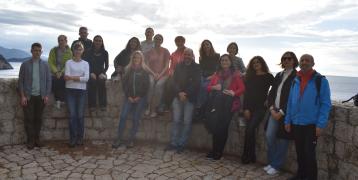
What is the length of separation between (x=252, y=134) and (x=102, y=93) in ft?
11.0

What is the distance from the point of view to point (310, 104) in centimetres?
457

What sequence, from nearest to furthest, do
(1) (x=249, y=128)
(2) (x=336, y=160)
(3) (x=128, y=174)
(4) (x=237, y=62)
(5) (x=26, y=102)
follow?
(2) (x=336, y=160) < (3) (x=128, y=174) < (1) (x=249, y=128) < (5) (x=26, y=102) < (4) (x=237, y=62)

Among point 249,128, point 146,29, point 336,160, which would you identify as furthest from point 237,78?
point 146,29

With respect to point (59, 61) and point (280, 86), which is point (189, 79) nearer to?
point (280, 86)

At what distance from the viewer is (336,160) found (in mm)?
4867

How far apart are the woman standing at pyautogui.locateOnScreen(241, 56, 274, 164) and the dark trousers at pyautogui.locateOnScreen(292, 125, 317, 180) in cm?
89

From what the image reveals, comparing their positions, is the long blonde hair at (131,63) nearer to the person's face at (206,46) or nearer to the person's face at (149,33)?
the person's face at (149,33)

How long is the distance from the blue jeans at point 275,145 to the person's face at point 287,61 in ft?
2.98

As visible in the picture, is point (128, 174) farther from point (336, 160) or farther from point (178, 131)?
point (336, 160)

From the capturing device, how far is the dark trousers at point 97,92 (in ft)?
22.8

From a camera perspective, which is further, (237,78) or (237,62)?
(237,62)

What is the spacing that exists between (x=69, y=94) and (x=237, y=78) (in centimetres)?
A: 339

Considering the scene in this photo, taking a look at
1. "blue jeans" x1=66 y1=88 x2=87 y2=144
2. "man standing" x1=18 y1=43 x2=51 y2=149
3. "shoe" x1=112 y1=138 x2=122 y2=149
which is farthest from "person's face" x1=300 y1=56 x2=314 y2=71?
"man standing" x1=18 y1=43 x2=51 y2=149

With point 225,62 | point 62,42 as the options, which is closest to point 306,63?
point 225,62
